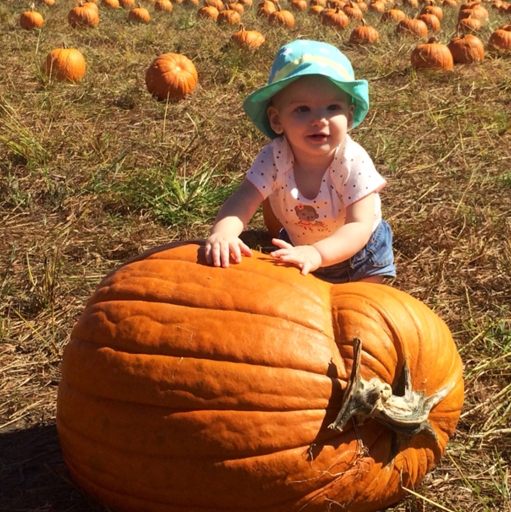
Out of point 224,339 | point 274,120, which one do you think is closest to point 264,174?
point 274,120

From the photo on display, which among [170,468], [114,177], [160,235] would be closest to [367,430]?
[170,468]

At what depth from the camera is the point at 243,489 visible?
75.5 inches

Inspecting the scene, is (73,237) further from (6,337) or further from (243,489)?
(243,489)

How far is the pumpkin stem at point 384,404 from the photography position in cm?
190

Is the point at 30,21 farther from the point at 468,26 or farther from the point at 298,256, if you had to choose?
the point at 298,256

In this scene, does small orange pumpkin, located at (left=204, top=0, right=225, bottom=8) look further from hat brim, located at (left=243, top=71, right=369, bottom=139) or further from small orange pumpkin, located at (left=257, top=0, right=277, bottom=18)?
hat brim, located at (left=243, top=71, right=369, bottom=139)

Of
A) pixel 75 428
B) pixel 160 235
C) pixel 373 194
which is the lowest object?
pixel 160 235

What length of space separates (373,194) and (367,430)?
129cm

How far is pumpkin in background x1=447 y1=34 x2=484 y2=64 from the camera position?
8656mm

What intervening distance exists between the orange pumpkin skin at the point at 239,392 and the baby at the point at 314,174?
0.96 ft

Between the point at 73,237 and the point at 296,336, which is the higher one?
the point at 296,336

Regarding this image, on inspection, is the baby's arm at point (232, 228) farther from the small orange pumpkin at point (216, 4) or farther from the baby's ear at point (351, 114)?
the small orange pumpkin at point (216, 4)

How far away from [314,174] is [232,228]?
2.13ft

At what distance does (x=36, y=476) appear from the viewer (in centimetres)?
239
